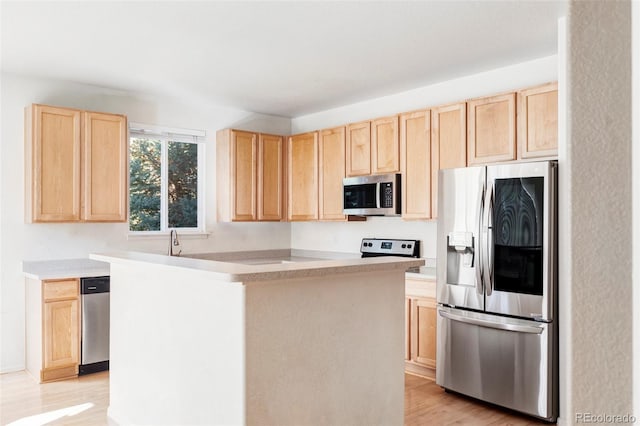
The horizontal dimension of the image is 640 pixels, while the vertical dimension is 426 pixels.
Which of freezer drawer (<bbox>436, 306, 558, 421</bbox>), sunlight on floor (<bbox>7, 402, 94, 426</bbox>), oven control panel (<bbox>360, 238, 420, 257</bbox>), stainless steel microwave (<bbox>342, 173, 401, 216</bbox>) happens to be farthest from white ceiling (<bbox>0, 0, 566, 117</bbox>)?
sunlight on floor (<bbox>7, 402, 94, 426</bbox>)

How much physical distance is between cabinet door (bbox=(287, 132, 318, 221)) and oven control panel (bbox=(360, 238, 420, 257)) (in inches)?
26.6

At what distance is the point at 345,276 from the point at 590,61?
2.06 metres

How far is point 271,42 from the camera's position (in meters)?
3.59

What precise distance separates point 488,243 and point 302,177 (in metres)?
2.70

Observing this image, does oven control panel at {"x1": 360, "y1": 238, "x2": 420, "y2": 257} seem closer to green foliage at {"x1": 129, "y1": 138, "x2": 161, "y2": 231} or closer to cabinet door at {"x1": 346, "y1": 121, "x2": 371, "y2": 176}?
cabinet door at {"x1": 346, "y1": 121, "x2": 371, "y2": 176}

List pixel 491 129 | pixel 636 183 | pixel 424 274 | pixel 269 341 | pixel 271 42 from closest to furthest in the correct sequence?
pixel 636 183 < pixel 269 341 < pixel 271 42 < pixel 491 129 < pixel 424 274

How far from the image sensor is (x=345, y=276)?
238cm

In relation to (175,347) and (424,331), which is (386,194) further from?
(175,347)

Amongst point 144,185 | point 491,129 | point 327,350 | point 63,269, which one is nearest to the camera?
point 327,350

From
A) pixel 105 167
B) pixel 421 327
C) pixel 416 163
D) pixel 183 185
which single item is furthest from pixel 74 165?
pixel 421 327

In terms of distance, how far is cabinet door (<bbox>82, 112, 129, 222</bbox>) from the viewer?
14.7ft

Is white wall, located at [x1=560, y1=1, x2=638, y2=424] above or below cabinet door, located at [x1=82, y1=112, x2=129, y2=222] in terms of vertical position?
below

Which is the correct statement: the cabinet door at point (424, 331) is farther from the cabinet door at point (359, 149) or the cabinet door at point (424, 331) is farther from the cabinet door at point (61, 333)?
the cabinet door at point (61, 333)

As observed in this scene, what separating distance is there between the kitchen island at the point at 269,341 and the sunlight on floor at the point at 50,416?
844mm
